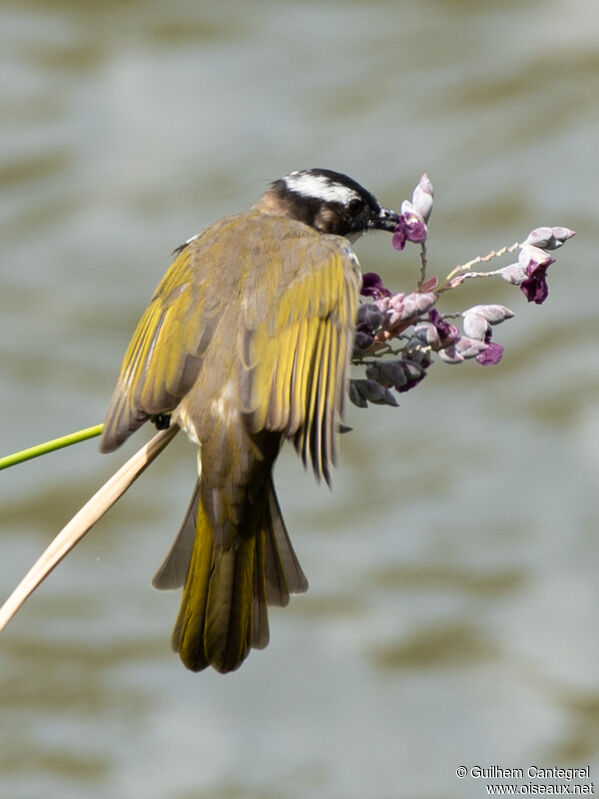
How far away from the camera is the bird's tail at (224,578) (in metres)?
4.13

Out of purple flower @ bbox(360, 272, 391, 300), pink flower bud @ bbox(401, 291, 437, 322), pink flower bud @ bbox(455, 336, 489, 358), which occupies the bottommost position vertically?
pink flower bud @ bbox(455, 336, 489, 358)

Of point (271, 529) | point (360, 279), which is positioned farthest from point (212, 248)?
point (271, 529)

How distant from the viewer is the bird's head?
4906 millimetres

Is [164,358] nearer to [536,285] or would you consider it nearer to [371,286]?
[371,286]

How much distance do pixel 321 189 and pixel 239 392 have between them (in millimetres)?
1350

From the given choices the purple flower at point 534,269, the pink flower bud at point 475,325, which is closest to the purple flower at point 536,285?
the purple flower at point 534,269

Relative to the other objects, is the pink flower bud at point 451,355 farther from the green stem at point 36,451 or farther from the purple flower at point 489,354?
the green stem at point 36,451

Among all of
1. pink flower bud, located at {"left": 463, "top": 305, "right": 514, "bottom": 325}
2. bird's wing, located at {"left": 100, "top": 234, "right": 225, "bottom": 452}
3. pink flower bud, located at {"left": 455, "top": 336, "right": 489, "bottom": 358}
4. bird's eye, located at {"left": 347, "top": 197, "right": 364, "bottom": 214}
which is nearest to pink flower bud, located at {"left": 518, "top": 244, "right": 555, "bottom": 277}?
pink flower bud, located at {"left": 463, "top": 305, "right": 514, "bottom": 325}

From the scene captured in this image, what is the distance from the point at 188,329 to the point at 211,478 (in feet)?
1.46

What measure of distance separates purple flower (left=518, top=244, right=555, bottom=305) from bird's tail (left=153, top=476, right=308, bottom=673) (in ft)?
3.34

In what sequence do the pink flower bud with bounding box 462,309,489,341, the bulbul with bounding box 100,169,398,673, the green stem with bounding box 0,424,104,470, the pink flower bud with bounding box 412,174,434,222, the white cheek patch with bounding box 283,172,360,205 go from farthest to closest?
the white cheek patch with bounding box 283,172,360,205 < the bulbul with bounding box 100,169,398,673 < the pink flower bud with bounding box 412,174,434,222 < the pink flower bud with bounding box 462,309,489,341 < the green stem with bounding box 0,424,104,470

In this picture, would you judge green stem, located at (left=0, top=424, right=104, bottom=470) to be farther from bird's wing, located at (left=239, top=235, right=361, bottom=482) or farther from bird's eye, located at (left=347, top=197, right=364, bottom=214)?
bird's eye, located at (left=347, top=197, right=364, bottom=214)

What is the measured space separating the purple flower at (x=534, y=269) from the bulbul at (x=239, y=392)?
48 centimetres

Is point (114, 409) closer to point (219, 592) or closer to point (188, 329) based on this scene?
point (188, 329)
